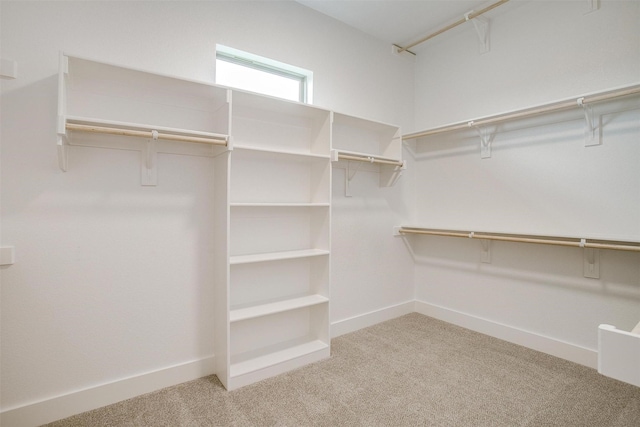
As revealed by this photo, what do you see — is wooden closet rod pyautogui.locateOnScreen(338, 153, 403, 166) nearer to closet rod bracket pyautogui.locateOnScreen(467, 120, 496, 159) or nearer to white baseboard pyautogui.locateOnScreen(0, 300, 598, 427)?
closet rod bracket pyautogui.locateOnScreen(467, 120, 496, 159)

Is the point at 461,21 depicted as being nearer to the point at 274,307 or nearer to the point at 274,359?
the point at 274,307

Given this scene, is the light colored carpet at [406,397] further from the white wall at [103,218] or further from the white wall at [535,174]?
the white wall at [535,174]

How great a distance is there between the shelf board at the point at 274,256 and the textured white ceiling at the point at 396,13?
204 cm

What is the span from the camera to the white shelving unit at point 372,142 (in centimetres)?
278

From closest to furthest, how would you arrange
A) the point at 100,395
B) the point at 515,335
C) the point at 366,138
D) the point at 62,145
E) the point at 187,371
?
the point at 62,145
the point at 100,395
the point at 187,371
the point at 515,335
the point at 366,138

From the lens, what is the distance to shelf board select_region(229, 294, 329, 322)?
2109 mm

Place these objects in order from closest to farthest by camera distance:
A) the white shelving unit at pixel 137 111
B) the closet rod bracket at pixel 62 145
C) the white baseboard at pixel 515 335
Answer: the closet rod bracket at pixel 62 145, the white shelving unit at pixel 137 111, the white baseboard at pixel 515 335

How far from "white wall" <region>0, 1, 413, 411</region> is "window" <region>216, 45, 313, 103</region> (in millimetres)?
92

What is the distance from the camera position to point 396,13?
277 centimetres

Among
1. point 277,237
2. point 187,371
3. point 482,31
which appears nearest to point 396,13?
point 482,31

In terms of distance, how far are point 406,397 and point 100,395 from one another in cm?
180

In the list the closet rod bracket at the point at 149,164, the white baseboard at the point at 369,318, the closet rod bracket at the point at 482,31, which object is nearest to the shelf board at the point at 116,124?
the closet rod bracket at the point at 149,164

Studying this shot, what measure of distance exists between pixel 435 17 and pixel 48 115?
3018 mm

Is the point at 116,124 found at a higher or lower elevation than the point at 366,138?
lower
